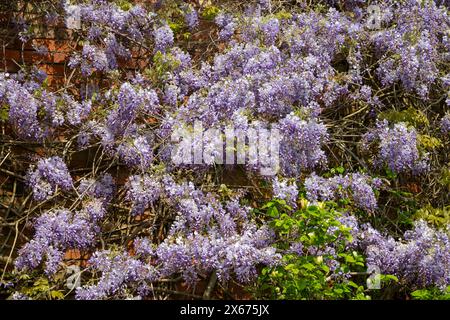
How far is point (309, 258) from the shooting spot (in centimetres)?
420

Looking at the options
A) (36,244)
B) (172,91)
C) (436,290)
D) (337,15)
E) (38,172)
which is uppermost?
(337,15)

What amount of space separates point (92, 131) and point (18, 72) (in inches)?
26.1

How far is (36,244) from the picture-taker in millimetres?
4285

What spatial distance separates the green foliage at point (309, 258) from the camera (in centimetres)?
409

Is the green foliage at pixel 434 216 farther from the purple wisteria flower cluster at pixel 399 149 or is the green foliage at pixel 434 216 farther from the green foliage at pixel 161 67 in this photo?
the green foliage at pixel 161 67

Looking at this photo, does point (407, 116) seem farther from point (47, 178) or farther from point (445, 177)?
point (47, 178)

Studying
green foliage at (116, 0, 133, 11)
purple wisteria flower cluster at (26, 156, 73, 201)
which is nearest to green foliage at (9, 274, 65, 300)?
purple wisteria flower cluster at (26, 156, 73, 201)

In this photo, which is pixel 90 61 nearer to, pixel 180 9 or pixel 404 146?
pixel 180 9

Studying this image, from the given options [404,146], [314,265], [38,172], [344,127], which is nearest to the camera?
[314,265]

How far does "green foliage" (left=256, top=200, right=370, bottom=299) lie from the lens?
409cm

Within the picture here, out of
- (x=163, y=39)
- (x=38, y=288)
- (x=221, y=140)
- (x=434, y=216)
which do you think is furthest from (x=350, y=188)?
(x=38, y=288)

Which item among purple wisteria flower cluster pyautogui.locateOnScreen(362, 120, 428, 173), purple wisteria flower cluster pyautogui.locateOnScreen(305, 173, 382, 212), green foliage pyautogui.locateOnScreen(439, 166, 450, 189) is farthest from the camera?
green foliage pyautogui.locateOnScreen(439, 166, 450, 189)

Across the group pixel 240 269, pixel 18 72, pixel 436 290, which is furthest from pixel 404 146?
pixel 18 72

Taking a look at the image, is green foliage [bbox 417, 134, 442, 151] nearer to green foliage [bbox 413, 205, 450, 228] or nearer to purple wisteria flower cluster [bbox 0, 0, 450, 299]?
purple wisteria flower cluster [bbox 0, 0, 450, 299]
